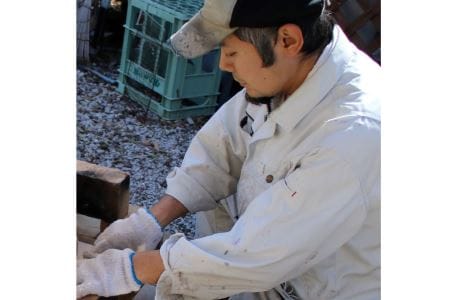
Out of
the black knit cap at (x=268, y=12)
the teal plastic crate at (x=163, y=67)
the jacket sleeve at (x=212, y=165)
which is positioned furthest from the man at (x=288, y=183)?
the teal plastic crate at (x=163, y=67)

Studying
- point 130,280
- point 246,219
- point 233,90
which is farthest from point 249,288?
point 233,90

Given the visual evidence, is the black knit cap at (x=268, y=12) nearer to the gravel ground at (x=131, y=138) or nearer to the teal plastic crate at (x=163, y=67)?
the gravel ground at (x=131, y=138)

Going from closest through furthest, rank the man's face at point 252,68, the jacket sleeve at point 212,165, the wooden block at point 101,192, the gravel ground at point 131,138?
the man's face at point 252,68, the wooden block at point 101,192, the jacket sleeve at point 212,165, the gravel ground at point 131,138

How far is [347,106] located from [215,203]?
641 mm

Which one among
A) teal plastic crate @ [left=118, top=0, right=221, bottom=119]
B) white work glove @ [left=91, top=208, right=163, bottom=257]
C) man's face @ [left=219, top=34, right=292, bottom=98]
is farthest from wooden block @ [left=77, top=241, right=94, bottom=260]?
teal plastic crate @ [left=118, top=0, right=221, bottom=119]

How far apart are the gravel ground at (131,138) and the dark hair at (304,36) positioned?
1874 millimetres

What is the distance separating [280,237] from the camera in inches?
58.2

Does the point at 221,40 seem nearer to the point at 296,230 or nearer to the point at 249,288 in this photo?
the point at 296,230

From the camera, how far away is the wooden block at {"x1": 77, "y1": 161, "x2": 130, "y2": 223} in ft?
5.79

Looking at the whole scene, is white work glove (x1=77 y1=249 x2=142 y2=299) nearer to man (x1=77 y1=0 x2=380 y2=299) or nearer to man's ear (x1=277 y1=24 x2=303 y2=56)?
man (x1=77 y1=0 x2=380 y2=299)

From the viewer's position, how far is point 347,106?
1.57 meters

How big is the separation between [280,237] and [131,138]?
2813 millimetres

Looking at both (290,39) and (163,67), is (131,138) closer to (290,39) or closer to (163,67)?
(163,67)

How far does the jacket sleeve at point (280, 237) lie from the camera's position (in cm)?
147
